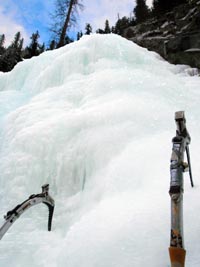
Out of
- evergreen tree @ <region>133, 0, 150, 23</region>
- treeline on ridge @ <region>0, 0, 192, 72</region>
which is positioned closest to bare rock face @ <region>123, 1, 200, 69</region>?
treeline on ridge @ <region>0, 0, 192, 72</region>

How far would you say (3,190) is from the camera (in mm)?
4117

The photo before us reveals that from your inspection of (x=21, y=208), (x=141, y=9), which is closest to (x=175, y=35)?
(x=21, y=208)

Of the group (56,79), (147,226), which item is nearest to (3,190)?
(147,226)

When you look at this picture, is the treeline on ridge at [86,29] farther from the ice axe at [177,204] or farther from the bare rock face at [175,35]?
the ice axe at [177,204]

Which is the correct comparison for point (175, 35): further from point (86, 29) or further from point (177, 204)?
point (86, 29)

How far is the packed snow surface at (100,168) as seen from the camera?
7.64ft

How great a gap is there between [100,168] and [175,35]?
9975mm

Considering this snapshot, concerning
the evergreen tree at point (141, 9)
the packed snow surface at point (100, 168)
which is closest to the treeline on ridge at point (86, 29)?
the evergreen tree at point (141, 9)

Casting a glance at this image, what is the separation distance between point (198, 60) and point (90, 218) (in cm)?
823

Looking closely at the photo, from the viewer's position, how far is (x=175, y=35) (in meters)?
12.2

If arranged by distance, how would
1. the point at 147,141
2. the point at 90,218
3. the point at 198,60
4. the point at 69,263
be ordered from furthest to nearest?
1. the point at 198,60
2. the point at 147,141
3. the point at 90,218
4. the point at 69,263

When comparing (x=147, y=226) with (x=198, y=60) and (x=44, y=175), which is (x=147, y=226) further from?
(x=198, y=60)

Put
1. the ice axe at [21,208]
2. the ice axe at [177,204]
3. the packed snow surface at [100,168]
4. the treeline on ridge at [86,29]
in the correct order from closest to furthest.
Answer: the ice axe at [177,204]
the ice axe at [21,208]
the packed snow surface at [100,168]
the treeline on ridge at [86,29]

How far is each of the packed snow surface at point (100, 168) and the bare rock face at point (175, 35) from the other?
3.11m
